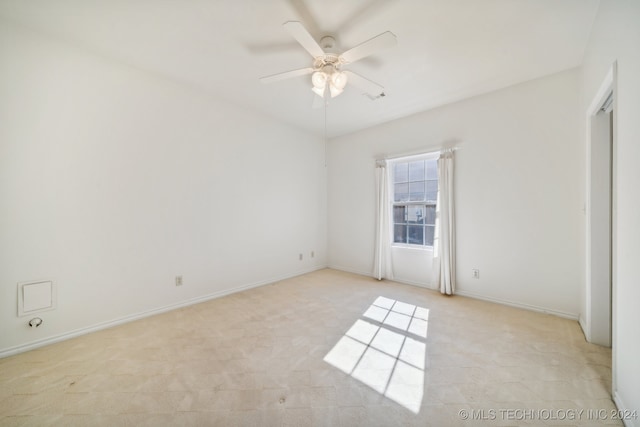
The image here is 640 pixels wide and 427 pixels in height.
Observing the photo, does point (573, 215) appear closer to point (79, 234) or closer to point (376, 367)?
Answer: point (376, 367)

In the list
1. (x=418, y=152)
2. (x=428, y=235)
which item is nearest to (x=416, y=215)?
(x=428, y=235)

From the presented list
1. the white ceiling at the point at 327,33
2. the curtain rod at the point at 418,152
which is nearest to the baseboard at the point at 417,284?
the curtain rod at the point at 418,152

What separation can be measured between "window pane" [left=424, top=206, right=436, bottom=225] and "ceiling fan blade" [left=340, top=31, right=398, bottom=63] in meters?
2.61

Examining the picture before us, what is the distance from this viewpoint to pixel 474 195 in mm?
3191

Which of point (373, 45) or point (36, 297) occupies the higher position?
point (373, 45)

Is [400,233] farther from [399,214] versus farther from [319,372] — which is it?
[319,372]

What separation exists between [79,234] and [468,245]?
177 inches

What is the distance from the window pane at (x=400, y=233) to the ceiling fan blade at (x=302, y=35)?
3.01 m

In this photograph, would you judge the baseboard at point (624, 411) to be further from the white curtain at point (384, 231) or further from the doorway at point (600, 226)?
the white curtain at point (384, 231)

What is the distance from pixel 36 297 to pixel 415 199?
457 cm

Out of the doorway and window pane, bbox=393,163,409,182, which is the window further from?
the doorway

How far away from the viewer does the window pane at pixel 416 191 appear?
12.6 ft

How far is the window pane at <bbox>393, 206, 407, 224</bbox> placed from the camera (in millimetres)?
4070

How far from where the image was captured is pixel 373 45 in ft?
5.74
